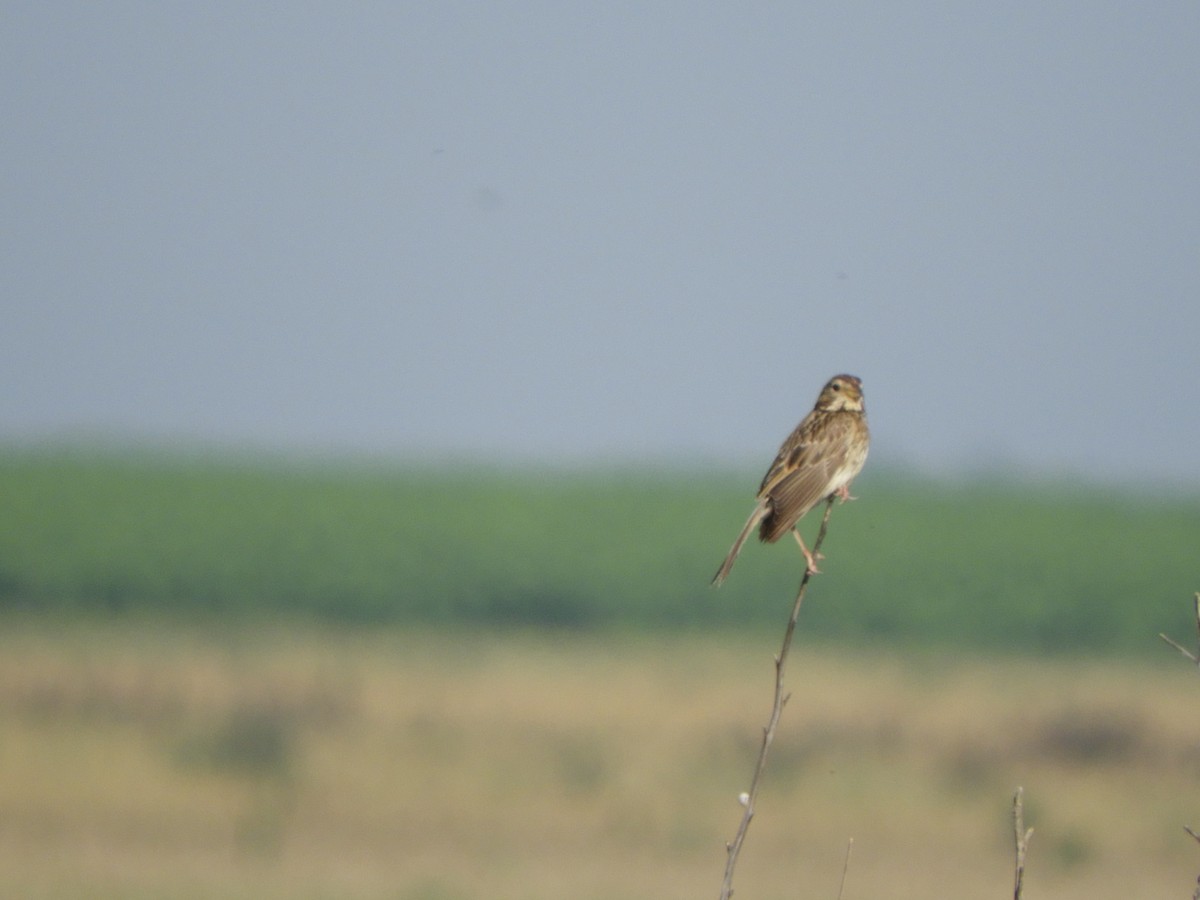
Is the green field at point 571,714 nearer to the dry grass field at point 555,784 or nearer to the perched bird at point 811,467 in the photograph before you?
the dry grass field at point 555,784

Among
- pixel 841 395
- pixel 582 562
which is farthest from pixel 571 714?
pixel 582 562

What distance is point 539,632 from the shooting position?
33.8 metres

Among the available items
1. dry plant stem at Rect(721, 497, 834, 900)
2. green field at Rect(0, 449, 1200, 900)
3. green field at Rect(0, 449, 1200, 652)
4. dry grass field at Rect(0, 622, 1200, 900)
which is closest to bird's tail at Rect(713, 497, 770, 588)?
green field at Rect(0, 449, 1200, 900)

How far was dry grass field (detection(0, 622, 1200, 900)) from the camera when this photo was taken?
14.0 m

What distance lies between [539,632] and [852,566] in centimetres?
749

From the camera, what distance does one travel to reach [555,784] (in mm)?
16578

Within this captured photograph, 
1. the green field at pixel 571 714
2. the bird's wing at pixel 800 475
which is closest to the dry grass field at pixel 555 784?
the green field at pixel 571 714

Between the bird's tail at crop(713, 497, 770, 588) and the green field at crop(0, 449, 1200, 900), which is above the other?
the bird's tail at crop(713, 497, 770, 588)

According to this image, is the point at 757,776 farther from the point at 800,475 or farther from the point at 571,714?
the point at 571,714

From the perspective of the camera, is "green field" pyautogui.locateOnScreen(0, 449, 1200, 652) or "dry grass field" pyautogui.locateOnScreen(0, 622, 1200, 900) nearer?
"dry grass field" pyautogui.locateOnScreen(0, 622, 1200, 900)

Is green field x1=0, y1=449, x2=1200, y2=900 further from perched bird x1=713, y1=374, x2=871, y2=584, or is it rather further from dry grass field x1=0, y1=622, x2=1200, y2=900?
perched bird x1=713, y1=374, x2=871, y2=584

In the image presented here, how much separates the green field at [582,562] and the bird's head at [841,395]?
946 inches

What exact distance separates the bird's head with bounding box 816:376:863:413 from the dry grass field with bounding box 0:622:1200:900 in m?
6.33

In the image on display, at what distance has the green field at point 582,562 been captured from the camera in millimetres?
35125
